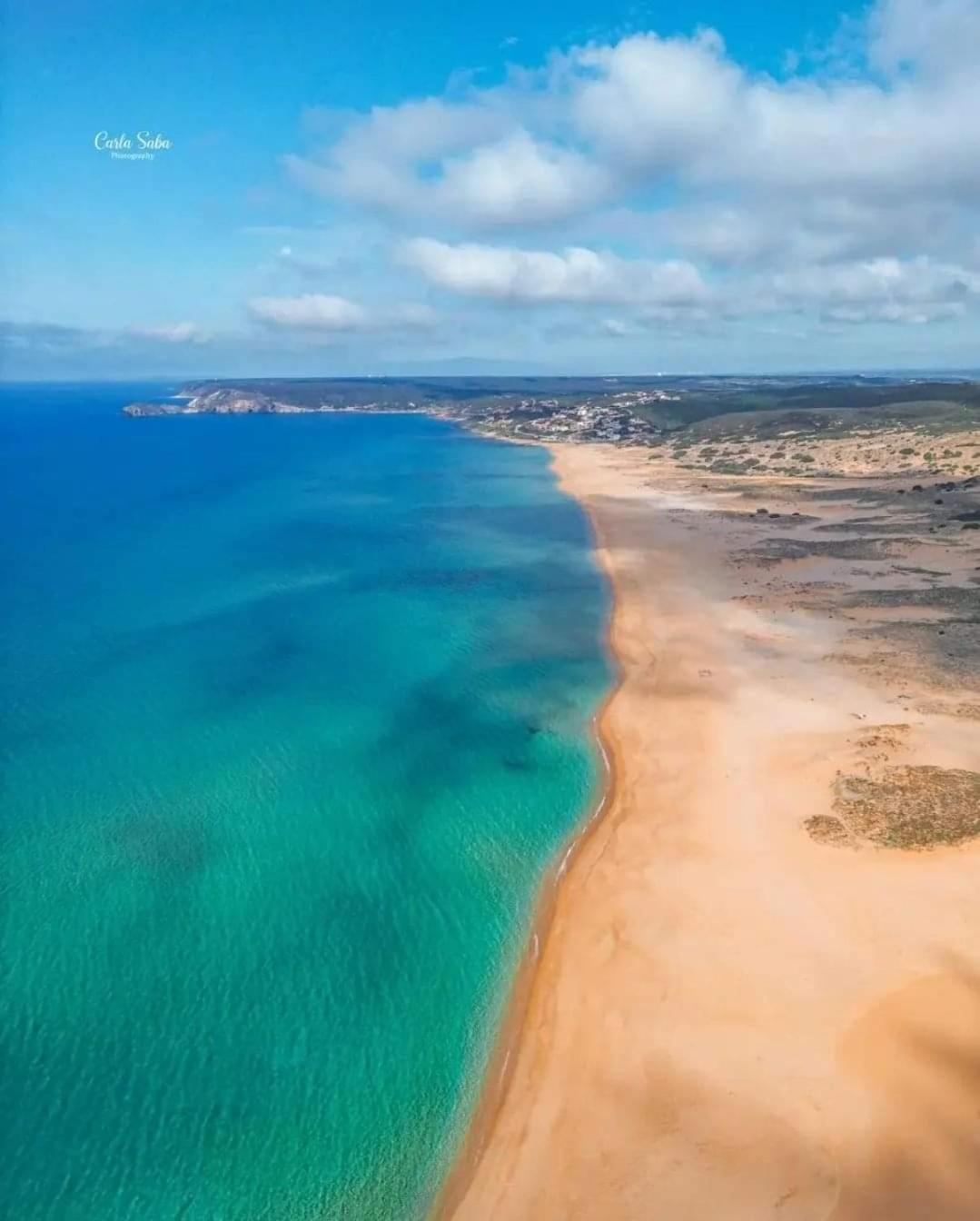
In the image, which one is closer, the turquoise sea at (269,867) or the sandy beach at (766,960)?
the sandy beach at (766,960)

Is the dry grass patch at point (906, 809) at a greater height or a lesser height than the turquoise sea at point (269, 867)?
greater

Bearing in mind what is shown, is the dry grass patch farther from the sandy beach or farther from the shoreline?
the shoreline

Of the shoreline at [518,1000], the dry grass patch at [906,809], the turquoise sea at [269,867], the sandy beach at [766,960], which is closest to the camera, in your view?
the sandy beach at [766,960]

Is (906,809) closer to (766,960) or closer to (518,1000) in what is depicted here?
(766,960)

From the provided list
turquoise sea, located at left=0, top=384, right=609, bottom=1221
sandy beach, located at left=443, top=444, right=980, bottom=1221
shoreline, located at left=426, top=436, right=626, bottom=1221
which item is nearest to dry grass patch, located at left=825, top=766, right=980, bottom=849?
sandy beach, located at left=443, top=444, right=980, bottom=1221

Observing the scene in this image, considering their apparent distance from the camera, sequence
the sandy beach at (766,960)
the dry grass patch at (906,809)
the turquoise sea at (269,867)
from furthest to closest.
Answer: the dry grass patch at (906,809) → the turquoise sea at (269,867) → the sandy beach at (766,960)

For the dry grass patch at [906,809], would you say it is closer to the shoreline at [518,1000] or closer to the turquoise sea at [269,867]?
the shoreline at [518,1000]

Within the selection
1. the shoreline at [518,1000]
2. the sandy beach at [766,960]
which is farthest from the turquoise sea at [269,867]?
the sandy beach at [766,960]
